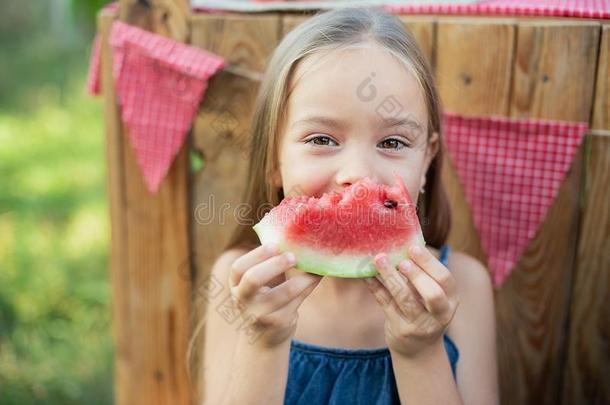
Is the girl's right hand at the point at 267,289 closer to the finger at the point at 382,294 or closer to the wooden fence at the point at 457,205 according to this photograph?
the finger at the point at 382,294

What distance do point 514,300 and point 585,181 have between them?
494 mm

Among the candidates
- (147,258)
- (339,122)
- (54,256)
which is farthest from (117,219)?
(54,256)

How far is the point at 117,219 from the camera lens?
2.83 metres

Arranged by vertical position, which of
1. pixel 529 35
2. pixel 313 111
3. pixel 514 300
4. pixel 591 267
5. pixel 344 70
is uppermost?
pixel 529 35

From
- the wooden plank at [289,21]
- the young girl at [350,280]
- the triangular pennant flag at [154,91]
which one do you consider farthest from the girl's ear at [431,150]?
the triangular pennant flag at [154,91]

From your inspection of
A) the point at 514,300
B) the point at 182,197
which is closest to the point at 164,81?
the point at 182,197

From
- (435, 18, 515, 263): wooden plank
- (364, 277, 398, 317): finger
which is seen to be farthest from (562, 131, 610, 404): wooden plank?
(364, 277, 398, 317): finger

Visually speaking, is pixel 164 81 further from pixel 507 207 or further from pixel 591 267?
pixel 591 267

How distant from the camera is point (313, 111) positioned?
1.83m

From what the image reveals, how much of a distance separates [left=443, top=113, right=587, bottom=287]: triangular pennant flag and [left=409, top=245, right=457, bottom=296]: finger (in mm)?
852

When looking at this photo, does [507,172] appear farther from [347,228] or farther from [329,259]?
[329,259]

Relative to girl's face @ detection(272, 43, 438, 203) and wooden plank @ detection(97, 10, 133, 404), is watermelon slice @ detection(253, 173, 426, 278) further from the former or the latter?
wooden plank @ detection(97, 10, 133, 404)

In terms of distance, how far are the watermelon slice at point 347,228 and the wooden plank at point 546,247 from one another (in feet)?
2.66

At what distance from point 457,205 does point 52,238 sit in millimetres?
3467
